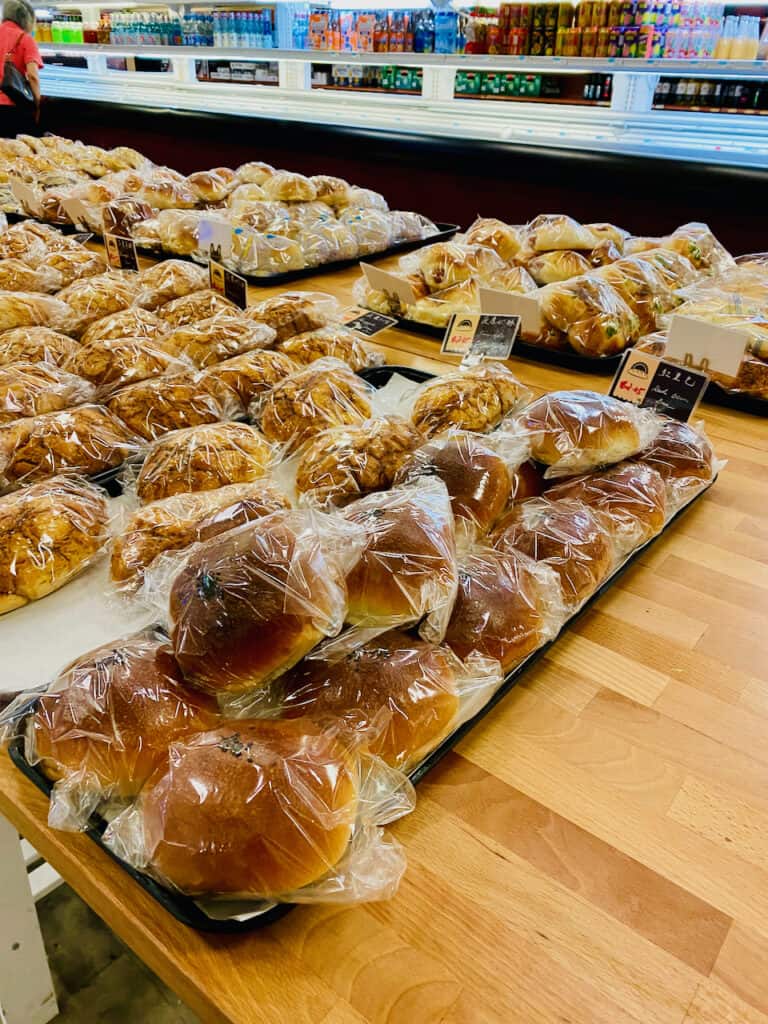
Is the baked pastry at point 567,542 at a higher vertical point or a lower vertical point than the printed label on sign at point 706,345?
lower

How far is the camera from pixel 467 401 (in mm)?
1235

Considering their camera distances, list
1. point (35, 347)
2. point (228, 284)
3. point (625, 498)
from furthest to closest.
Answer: point (228, 284), point (35, 347), point (625, 498)

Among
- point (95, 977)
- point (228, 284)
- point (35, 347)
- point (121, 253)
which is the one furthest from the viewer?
point (121, 253)

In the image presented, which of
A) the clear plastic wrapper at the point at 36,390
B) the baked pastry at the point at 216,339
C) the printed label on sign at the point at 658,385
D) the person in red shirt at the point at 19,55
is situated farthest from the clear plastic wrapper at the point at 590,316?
the person in red shirt at the point at 19,55

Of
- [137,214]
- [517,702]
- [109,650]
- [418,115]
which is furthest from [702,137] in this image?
[109,650]

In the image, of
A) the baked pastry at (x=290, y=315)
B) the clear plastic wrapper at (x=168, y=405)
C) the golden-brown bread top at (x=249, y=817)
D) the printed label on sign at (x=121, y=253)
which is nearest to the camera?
the golden-brown bread top at (x=249, y=817)

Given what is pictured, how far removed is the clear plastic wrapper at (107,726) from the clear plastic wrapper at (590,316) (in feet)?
3.85

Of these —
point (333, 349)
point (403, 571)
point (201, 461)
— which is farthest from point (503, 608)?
point (333, 349)

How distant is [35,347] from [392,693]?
119 cm

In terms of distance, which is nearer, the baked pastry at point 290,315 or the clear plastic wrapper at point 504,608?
the clear plastic wrapper at point 504,608

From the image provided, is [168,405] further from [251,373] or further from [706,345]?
[706,345]

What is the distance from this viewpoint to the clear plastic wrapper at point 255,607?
683 mm

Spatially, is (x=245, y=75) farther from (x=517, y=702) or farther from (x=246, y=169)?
(x=517, y=702)

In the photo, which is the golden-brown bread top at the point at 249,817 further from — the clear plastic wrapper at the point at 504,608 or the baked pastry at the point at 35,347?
the baked pastry at the point at 35,347
